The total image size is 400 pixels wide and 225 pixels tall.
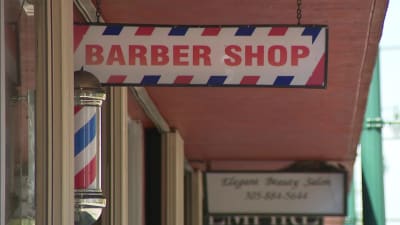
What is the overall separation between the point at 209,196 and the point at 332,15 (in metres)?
6.90

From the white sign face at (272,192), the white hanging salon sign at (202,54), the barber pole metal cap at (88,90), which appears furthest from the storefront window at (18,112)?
the white sign face at (272,192)

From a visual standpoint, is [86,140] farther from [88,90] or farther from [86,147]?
[88,90]

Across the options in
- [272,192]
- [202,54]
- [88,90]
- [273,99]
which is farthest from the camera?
[272,192]

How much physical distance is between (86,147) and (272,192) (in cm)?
862

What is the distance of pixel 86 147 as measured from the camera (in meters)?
5.03

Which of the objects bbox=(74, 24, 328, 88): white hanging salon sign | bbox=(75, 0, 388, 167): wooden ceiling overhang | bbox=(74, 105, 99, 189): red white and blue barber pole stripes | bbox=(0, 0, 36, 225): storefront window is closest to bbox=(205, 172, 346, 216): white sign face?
bbox=(75, 0, 388, 167): wooden ceiling overhang

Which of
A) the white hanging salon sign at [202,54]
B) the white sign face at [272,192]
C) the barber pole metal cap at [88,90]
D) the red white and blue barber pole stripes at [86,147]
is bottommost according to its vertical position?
the red white and blue barber pole stripes at [86,147]

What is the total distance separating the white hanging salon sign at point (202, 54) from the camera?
5133mm

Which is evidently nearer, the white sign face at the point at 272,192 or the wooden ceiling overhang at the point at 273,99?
the wooden ceiling overhang at the point at 273,99

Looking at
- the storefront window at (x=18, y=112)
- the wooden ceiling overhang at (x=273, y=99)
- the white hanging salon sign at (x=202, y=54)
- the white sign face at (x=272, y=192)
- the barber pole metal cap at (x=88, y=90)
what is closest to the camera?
the storefront window at (x=18, y=112)

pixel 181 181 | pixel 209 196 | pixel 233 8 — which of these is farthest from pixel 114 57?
pixel 209 196

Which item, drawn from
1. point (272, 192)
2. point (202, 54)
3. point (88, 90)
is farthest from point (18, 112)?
point (272, 192)

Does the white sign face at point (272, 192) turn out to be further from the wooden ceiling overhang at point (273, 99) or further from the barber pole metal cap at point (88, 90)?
the barber pole metal cap at point (88, 90)

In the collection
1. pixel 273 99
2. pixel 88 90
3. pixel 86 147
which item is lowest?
pixel 86 147
